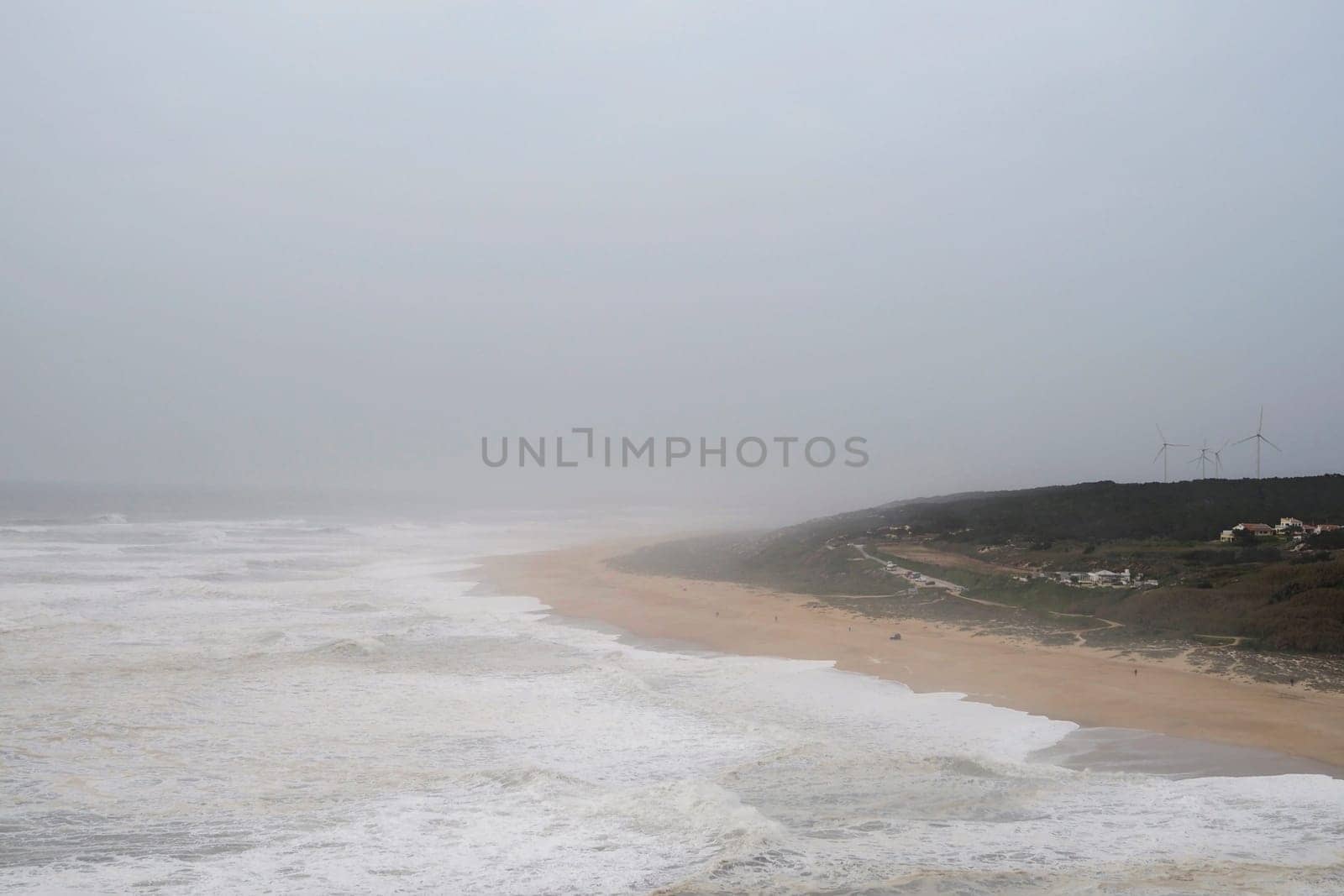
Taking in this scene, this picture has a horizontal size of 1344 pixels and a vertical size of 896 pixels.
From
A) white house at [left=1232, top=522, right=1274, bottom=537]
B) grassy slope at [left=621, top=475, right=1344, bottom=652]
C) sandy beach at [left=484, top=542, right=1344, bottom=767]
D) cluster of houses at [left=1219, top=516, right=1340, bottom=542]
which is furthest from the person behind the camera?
white house at [left=1232, top=522, right=1274, bottom=537]

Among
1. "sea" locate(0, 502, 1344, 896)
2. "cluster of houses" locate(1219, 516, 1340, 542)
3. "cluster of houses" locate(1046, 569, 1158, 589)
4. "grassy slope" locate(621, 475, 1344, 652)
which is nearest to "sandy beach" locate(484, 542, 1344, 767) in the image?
"sea" locate(0, 502, 1344, 896)

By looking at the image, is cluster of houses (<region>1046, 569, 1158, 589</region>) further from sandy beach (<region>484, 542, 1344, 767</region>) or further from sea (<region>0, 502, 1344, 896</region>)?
sea (<region>0, 502, 1344, 896</region>)

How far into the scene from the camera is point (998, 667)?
13.7m

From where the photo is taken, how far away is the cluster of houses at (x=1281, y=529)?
21897mm

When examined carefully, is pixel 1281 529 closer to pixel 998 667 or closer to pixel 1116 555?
pixel 1116 555

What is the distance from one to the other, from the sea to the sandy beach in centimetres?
88

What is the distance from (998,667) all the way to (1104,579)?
7122 millimetres

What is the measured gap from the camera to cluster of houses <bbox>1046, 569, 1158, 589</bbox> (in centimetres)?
1847

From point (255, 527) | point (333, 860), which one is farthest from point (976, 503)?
point (255, 527)

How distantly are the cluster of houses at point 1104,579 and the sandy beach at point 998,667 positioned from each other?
4105 millimetres

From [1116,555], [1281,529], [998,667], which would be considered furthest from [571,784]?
[1281,529]

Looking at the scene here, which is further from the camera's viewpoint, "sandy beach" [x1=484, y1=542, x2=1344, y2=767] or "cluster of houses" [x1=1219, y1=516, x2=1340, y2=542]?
"cluster of houses" [x1=1219, y1=516, x2=1340, y2=542]

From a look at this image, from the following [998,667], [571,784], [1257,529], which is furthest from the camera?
[1257,529]

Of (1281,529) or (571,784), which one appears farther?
(1281,529)
